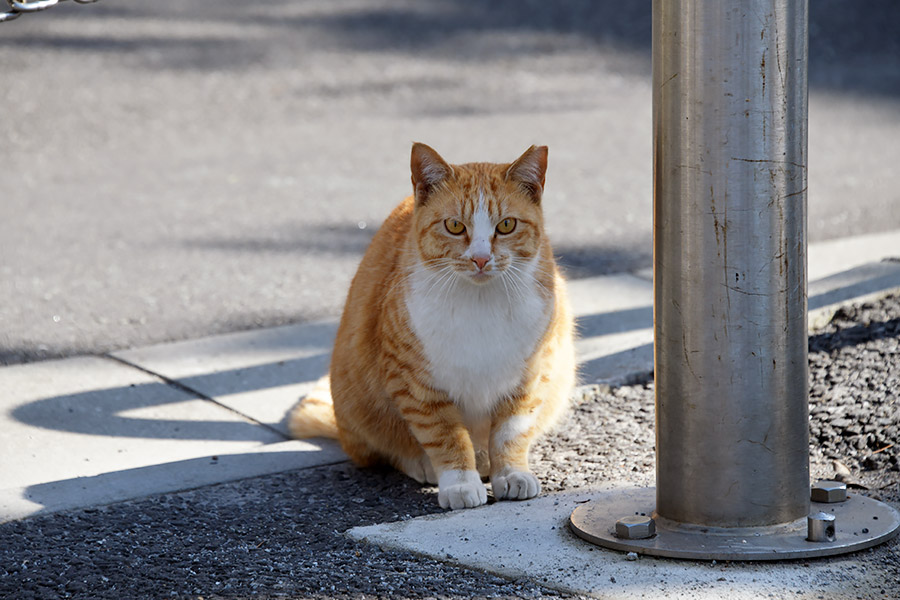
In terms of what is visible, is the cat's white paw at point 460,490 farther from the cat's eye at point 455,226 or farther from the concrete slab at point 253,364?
the concrete slab at point 253,364

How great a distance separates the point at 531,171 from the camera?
11.2ft

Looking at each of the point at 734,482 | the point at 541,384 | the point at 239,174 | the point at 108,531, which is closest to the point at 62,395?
the point at 108,531

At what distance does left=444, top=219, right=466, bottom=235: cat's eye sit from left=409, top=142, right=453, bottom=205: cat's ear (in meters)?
0.16

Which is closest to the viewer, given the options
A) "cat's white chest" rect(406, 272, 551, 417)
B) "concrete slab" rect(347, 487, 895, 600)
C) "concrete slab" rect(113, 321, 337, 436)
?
"concrete slab" rect(347, 487, 895, 600)

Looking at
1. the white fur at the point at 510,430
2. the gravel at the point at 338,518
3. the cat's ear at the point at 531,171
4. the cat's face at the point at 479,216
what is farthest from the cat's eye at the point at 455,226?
the gravel at the point at 338,518

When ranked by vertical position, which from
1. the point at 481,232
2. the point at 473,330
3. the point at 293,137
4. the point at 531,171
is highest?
the point at 293,137

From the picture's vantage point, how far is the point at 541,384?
3498 millimetres

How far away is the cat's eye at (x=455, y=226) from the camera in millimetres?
3275

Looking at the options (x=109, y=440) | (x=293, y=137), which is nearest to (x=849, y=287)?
(x=109, y=440)

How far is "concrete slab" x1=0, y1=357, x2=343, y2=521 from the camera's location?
345cm

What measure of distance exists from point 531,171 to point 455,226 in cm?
32

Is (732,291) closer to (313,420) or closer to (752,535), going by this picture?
(752,535)

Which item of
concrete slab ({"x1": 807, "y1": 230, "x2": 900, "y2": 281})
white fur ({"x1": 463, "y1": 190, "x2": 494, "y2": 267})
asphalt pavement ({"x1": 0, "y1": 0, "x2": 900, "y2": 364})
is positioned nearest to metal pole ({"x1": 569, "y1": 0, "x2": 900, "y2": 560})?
white fur ({"x1": 463, "y1": 190, "x2": 494, "y2": 267})

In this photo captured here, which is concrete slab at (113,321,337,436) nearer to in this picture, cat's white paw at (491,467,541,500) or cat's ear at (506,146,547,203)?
cat's white paw at (491,467,541,500)
